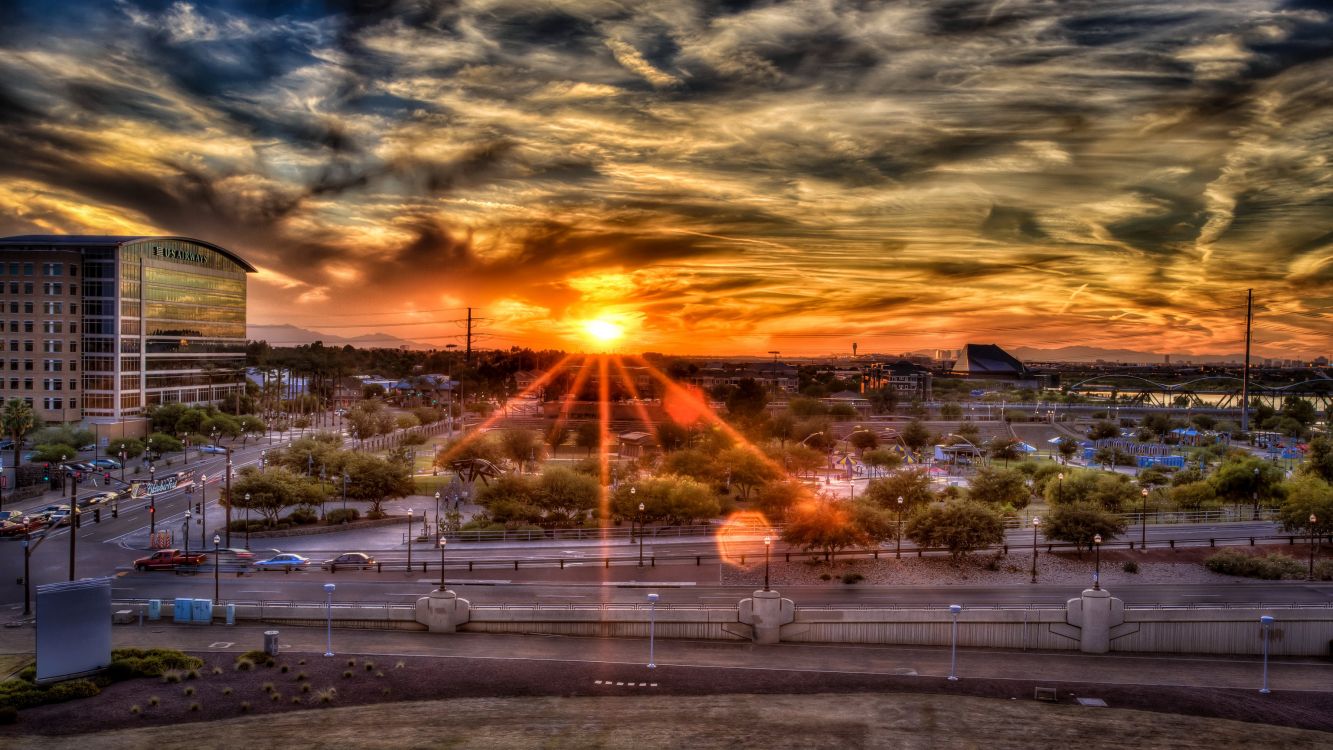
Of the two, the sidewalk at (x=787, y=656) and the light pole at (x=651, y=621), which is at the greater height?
the light pole at (x=651, y=621)

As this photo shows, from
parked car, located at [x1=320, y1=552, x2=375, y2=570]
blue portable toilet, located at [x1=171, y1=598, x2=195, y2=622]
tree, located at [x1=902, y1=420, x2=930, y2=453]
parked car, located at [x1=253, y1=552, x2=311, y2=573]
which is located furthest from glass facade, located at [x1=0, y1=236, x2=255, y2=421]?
tree, located at [x1=902, y1=420, x2=930, y2=453]

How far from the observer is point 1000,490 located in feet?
190

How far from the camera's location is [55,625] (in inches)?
900

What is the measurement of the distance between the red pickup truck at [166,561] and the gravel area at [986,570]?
26718mm

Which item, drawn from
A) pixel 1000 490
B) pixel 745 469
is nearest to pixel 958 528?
pixel 1000 490

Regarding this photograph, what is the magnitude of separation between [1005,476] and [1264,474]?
18222mm

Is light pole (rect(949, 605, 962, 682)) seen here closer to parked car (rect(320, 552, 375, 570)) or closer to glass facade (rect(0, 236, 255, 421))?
parked car (rect(320, 552, 375, 570))

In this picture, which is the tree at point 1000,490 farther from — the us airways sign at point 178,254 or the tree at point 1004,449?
the us airways sign at point 178,254

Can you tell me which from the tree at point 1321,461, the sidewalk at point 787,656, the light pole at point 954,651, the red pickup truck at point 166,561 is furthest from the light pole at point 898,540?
the red pickup truck at point 166,561

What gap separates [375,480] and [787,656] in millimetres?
39403

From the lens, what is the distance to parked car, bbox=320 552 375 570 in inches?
1609

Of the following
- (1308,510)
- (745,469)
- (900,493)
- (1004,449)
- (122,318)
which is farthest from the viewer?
(122,318)

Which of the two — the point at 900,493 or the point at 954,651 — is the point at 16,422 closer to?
the point at 900,493

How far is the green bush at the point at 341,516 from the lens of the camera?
52188 millimetres
